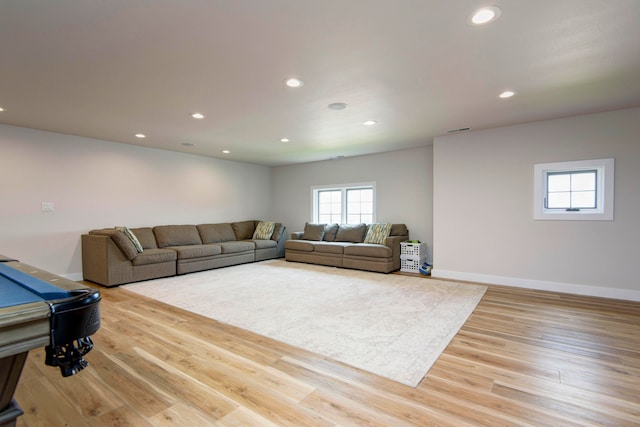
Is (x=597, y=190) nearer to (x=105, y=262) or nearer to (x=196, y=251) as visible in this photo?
(x=196, y=251)

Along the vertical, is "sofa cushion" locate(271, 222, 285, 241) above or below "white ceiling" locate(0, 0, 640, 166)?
below

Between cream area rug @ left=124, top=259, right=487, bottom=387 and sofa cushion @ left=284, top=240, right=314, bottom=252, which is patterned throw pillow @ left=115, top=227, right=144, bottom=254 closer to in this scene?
cream area rug @ left=124, top=259, right=487, bottom=387

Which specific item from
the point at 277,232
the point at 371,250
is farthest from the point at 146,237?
the point at 371,250

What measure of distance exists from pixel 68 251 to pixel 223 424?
4.87 metres

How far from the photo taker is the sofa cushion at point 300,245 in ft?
21.4

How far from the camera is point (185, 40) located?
7.24 ft

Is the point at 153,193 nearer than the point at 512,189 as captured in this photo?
No

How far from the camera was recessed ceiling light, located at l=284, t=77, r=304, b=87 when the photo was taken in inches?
113

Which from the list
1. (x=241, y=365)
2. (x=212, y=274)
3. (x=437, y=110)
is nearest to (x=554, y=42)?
(x=437, y=110)

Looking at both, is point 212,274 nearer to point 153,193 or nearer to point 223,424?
point 153,193

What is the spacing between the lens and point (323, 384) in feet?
6.50

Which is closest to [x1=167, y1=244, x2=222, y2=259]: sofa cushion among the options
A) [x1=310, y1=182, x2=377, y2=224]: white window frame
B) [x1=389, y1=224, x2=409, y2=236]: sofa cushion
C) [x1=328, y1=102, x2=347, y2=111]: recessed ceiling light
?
→ [x1=310, y1=182, x2=377, y2=224]: white window frame

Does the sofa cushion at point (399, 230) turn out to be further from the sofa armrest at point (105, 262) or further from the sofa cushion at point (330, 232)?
the sofa armrest at point (105, 262)

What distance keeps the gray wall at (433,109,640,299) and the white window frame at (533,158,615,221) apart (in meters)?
0.07
